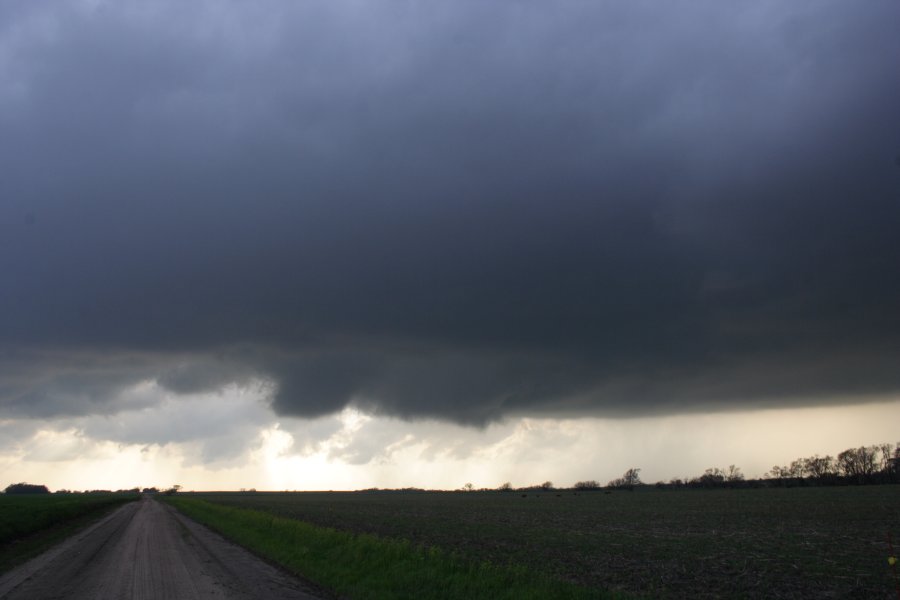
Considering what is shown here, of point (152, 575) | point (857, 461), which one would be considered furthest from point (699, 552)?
point (857, 461)

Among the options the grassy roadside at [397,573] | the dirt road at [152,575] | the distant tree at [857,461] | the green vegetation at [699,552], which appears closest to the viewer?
the grassy roadside at [397,573]

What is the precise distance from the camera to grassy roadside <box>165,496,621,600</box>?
52.2 ft

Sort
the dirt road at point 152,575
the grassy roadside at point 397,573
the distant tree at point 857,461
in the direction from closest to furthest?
the grassy roadside at point 397,573
the dirt road at point 152,575
the distant tree at point 857,461

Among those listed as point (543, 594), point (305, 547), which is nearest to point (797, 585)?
point (543, 594)

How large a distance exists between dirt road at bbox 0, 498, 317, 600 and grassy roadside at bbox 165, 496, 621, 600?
1178 mm

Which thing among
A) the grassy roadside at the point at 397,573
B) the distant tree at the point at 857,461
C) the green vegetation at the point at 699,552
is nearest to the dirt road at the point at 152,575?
the grassy roadside at the point at 397,573

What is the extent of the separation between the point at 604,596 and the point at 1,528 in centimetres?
4248

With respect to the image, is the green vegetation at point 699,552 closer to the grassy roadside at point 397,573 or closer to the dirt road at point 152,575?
the grassy roadside at point 397,573

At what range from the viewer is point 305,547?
25.2m

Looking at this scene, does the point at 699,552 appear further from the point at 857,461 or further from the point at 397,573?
the point at 857,461

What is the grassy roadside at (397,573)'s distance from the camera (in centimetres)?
1591

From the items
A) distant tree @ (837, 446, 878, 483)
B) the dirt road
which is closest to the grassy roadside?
the dirt road

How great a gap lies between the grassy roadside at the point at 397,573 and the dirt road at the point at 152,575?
3.87 feet

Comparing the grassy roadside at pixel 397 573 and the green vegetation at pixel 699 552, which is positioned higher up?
the grassy roadside at pixel 397 573
